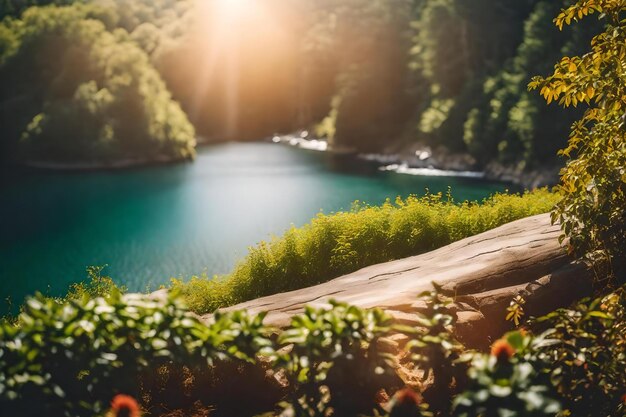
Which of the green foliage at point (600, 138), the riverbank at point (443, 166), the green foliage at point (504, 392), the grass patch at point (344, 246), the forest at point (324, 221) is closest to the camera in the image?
the green foliage at point (504, 392)

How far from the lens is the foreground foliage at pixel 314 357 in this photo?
4629 millimetres

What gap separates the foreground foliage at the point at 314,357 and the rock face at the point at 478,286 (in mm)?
2362

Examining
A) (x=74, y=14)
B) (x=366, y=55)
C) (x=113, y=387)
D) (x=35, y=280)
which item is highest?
(x=74, y=14)

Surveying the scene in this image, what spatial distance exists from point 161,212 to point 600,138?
34289 mm

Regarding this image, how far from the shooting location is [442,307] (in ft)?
20.1

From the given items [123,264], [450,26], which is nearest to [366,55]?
[450,26]

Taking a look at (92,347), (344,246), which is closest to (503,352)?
(92,347)

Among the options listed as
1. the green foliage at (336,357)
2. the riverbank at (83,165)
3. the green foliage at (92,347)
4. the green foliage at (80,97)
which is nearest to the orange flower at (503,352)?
the green foliage at (336,357)

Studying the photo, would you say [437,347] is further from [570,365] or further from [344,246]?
[344,246]

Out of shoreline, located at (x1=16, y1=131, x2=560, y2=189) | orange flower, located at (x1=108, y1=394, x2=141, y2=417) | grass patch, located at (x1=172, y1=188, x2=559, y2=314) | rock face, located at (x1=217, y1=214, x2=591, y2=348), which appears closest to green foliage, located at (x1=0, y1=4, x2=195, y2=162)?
shoreline, located at (x1=16, y1=131, x2=560, y2=189)

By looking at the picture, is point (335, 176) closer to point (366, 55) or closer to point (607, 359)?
point (366, 55)

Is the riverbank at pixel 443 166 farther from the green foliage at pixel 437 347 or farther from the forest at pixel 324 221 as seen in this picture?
the green foliage at pixel 437 347

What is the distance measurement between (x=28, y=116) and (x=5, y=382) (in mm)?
66671

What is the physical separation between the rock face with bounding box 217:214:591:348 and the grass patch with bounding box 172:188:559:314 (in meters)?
2.73
